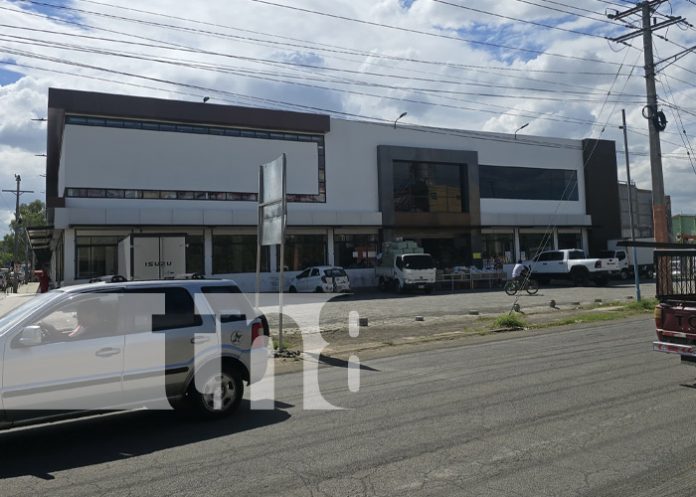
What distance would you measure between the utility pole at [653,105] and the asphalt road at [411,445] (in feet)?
44.3

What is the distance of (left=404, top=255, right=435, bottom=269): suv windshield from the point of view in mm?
31927

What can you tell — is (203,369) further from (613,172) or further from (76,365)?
(613,172)

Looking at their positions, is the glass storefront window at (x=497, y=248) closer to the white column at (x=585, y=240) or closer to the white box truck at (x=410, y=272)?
the white column at (x=585, y=240)

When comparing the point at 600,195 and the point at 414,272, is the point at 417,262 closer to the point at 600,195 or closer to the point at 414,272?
the point at 414,272

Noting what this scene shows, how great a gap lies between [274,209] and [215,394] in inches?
277

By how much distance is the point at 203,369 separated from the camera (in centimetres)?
721

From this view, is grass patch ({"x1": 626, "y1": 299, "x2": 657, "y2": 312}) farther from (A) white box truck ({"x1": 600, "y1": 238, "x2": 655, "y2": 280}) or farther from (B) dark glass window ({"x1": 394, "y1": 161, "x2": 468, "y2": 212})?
(B) dark glass window ({"x1": 394, "y1": 161, "x2": 468, "y2": 212})

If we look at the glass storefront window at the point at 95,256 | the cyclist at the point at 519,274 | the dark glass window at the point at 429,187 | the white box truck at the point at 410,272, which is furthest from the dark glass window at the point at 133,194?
the cyclist at the point at 519,274

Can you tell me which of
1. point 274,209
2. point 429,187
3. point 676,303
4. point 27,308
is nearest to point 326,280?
point 429,187

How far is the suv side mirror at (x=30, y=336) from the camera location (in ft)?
19.4

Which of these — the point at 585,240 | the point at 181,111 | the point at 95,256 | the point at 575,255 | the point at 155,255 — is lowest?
the point at 155,255

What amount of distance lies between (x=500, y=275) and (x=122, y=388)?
32850mm

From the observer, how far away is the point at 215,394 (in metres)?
7.30

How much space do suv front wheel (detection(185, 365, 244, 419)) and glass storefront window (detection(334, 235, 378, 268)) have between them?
29.5m
